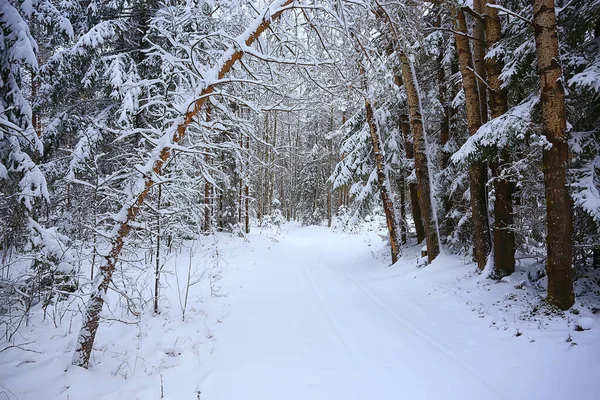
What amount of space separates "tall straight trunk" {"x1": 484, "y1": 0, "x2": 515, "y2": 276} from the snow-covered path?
231 cm

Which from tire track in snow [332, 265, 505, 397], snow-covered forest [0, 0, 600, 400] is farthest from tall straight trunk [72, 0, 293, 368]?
tire track in snow [332, 265, 505, 397]

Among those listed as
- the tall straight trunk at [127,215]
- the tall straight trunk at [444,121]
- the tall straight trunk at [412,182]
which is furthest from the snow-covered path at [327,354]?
the tall straight trunk at [412,182]

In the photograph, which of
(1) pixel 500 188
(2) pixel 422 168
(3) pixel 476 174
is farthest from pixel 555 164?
(2) pixel 422 168

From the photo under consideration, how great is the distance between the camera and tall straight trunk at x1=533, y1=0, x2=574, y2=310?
419cm

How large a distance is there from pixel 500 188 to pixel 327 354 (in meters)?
5.01

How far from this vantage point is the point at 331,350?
4160 millimetres

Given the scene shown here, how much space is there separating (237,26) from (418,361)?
5.87 metres

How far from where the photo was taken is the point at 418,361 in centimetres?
385

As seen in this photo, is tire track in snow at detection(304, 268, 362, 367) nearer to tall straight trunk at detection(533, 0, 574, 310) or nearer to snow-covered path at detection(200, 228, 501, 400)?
snow-covered path at detection(200, 228, 501, 400)

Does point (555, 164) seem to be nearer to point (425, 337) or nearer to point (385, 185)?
point (425, 337)

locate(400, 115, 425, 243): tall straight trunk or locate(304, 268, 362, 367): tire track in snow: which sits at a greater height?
locate(400, 115, 425, 243): tall straight trunk

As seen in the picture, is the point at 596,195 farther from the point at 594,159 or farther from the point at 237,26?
the point at 237,26

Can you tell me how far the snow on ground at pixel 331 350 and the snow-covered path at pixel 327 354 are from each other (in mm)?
18

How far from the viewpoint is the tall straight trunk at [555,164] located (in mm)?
4188
